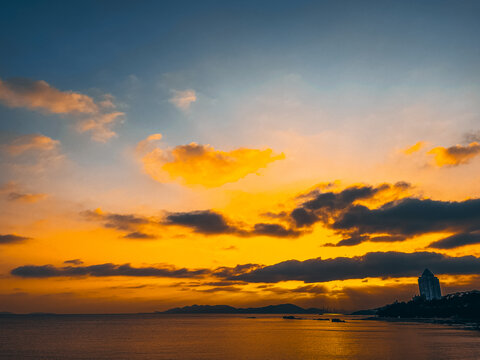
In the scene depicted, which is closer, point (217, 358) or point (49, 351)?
point (217, 358)

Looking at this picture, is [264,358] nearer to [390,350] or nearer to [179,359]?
[179,359]

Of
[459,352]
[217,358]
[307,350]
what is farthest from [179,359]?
[459,352]

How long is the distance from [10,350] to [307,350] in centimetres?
11350

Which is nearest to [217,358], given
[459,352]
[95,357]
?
[95,357]

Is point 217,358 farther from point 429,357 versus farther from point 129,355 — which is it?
point 429,357

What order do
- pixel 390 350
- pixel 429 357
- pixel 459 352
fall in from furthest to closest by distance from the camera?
pixel 390 350, pixel 459 352, pixel 429 357

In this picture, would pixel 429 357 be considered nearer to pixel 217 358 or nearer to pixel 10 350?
pixel 217 358

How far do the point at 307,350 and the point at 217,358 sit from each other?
138ft

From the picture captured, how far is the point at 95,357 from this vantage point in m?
120

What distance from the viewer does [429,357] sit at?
11325 centimetres

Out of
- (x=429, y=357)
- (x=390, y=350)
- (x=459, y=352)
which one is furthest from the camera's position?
(x=390, y=350)

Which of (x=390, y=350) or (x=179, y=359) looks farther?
(x=390, y=350)

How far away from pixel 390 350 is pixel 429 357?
2156 centimetres

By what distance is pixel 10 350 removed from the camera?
14088 cm
